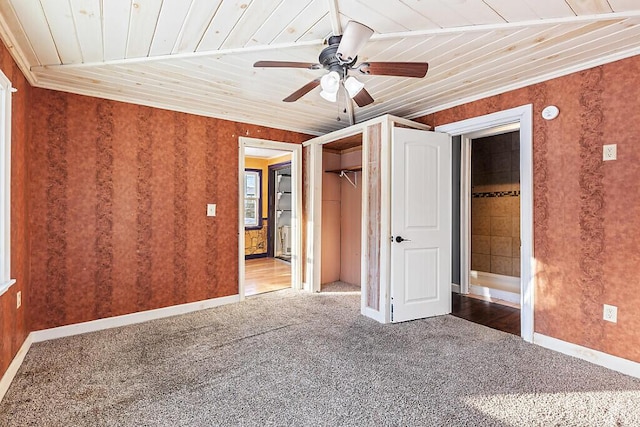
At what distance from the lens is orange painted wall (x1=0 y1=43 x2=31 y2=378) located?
2123 millimetres

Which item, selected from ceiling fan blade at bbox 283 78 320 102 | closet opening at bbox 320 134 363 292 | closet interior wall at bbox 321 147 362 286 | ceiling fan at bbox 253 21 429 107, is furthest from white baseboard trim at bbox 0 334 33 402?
closet interior wall at bbox 321 147 362 286

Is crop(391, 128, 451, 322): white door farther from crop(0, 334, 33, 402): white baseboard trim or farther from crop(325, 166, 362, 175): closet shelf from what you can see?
crop(0, 334, 33, 402): white baseboard trim

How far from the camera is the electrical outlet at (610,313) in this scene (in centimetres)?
236

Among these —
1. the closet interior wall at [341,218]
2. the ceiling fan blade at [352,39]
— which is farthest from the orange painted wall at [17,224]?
the closet interior wall at [341,218]

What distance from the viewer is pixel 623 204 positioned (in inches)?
91.2

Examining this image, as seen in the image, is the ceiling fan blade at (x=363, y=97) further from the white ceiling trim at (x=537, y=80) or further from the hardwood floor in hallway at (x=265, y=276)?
the hardwood floor in hallway at (x=265, y=276)

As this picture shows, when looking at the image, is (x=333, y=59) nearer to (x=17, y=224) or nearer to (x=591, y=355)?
(x=17, y=224)

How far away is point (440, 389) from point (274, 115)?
318cm

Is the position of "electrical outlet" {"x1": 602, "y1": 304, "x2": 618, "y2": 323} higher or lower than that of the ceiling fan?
lower

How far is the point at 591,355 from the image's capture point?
246cm

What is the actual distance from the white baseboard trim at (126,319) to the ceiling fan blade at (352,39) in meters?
3.08

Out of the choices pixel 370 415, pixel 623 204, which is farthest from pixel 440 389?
pixel 623 204

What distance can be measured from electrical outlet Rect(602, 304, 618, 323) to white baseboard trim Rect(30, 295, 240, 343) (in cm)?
353

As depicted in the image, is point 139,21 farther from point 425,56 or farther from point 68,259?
point 68,259
